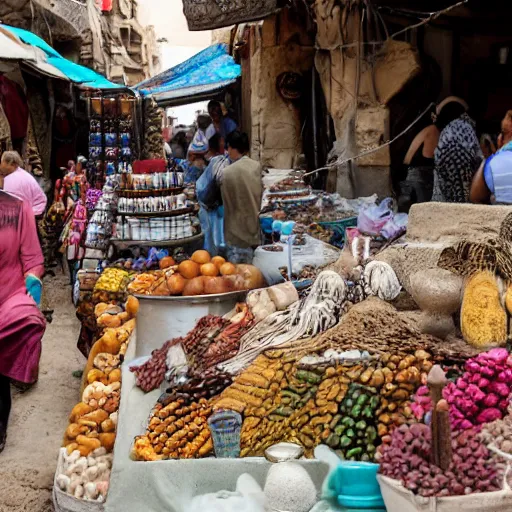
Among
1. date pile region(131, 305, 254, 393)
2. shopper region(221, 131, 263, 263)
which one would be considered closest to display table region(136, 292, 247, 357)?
date pile region(131, 305, 254, 393)

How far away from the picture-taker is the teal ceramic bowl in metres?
3.00

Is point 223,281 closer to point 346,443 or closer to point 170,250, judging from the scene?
point 346,443

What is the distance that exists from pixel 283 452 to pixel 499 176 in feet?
7.03

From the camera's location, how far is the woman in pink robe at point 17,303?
4785 millimetres

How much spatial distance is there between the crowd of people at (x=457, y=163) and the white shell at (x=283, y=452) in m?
2.04

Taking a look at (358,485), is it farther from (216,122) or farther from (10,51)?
(216,122)

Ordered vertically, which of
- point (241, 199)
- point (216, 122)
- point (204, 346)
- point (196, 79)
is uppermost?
point (196, 79)

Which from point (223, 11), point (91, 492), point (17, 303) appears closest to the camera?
point (91, 492)

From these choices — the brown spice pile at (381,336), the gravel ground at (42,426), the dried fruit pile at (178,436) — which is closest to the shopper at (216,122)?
the gravel ground at (42,426)

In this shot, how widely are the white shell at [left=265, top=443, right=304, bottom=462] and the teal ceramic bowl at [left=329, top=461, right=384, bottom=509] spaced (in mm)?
287

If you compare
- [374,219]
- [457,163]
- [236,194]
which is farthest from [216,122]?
[374,219]

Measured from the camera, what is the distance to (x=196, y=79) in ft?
49.0

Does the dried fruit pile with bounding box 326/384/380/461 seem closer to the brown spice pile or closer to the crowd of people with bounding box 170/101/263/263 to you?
the brown spice pile

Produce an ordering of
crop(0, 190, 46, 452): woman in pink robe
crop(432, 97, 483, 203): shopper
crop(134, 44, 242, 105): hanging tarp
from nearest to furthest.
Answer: crop(0, 190, 46, 452): woman in pink robe < crop(432, 97, 483, 203): shopper < crop(134, 44, 242, 105): hanging tarp
